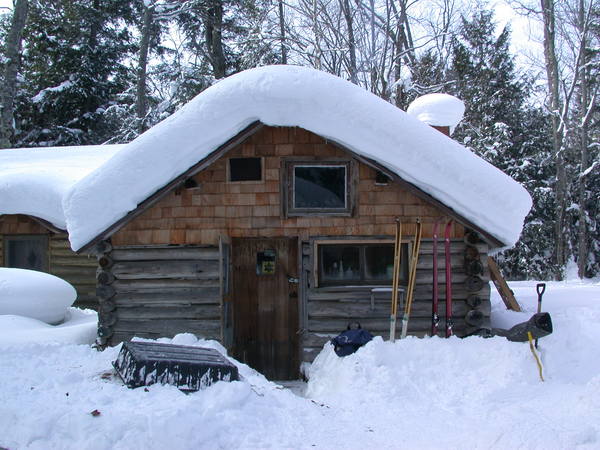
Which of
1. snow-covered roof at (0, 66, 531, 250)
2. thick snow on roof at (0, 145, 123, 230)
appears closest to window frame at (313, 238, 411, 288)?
snow-covered roof at (0, 66, 531, 250)

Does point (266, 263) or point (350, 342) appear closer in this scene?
point (350, 342)

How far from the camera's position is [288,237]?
27.4ft

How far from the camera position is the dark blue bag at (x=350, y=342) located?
280 inches

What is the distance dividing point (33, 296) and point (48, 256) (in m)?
3.38

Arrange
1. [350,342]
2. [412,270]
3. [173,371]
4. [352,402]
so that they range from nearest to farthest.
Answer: [173,371] → [352,402] → [350,342] → [412,270]

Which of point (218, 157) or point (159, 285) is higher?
point (218, 157)

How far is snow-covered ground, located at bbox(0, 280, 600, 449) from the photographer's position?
4.39 metres

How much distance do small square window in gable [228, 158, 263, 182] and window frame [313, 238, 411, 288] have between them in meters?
1.40

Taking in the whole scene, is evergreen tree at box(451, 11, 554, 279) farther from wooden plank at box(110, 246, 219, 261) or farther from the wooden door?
wooden plank at box(110, 246, 219, 261)

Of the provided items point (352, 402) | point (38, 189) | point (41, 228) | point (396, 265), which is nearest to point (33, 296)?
point (38, 189)

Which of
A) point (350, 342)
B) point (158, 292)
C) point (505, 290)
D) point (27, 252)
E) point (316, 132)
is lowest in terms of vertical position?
point (350, 342)

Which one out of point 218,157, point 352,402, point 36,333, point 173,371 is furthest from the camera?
point 36,333

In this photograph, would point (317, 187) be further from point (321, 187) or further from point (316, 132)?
point (316, 132)

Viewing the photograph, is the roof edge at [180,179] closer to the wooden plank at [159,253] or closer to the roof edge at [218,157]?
the roof edge at [218,157]
